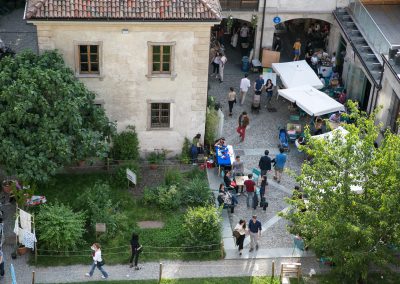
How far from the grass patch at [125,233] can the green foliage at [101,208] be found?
35 cm

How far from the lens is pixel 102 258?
2925 centimetres

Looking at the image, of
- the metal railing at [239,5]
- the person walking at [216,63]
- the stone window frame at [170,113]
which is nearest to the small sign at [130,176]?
the stone window frame at [170,113]

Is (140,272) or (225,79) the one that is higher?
(225,79)

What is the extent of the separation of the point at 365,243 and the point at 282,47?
74.1 feet

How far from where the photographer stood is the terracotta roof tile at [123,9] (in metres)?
30.6


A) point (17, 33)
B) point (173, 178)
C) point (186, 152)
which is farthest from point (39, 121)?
point (17, 33)

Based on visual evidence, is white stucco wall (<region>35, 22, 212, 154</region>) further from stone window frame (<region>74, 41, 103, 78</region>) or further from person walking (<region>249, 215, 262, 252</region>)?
person walking (<region>249, 215, 262, 252</region>)

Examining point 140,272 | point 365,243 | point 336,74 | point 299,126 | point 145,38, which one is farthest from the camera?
point 336,74

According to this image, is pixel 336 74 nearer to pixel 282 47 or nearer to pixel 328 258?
pixel 282 47

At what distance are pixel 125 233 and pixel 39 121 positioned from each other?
5.59m

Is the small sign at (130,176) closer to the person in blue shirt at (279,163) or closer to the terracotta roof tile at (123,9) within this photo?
the person in blue shirt at (279,163)

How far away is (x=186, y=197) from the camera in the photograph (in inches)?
1272

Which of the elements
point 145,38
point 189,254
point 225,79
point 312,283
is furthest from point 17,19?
point 312,283

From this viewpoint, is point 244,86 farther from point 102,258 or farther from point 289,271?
point 102,258
